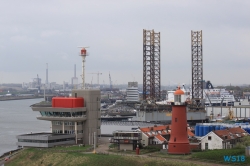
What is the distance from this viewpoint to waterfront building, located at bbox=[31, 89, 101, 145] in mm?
39438

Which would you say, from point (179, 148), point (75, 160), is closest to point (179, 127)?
point (179, 148)

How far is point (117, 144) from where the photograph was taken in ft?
122

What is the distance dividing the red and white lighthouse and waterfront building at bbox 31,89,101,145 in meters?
8.27

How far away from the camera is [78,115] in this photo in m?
39.5

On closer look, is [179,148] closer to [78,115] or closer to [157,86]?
[78,115]

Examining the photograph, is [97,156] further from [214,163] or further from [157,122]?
[157,122]

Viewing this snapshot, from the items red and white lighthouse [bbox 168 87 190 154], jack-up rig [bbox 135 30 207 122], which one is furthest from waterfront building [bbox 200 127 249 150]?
jack-up rig [bbox 135 30 207 122]

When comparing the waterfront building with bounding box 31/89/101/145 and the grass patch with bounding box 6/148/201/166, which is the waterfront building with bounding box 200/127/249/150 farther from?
the waterfront building with bounding box 31/89/101/145

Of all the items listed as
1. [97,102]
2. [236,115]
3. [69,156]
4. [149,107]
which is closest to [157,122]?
[149,107]

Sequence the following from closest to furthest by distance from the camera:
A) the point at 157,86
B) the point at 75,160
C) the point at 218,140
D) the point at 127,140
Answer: the point at 75,160
the point at 218,140
the point at 127,140
the point at 157,86

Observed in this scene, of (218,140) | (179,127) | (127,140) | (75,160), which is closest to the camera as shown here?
(75,160)

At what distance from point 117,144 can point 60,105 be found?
581 cm

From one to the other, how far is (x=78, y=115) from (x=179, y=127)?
9077 mm

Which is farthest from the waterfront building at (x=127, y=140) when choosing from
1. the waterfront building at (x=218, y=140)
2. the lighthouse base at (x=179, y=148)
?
the waterfront building at (x=218, y=140)
